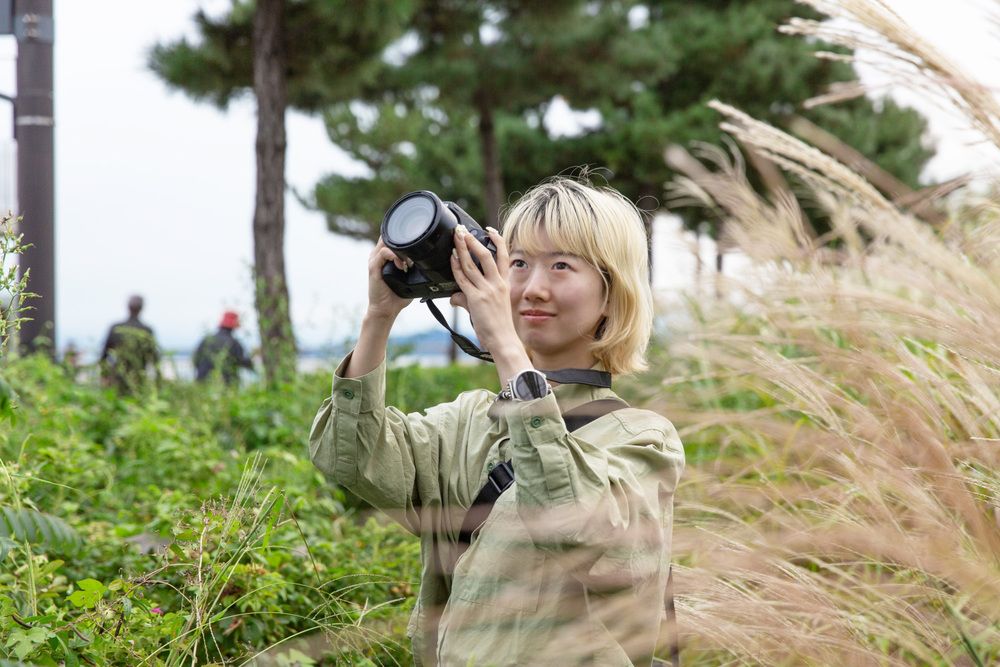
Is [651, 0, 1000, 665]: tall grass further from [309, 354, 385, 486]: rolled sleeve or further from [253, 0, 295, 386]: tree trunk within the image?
[253, 0, 295, 386]: tree trunk

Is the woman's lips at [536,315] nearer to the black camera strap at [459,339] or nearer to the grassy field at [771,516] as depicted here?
the black camera strap at [459,339]

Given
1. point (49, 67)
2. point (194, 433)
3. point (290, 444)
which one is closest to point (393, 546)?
point (290, 444)

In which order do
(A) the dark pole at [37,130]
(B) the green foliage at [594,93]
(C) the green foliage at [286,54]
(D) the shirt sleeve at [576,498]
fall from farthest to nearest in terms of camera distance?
(B) the green foliage at [594,93]
(C) the green foliage at [286,54]
(A) the dark pole at [37,130]
(D) the shirt sleeve at [576,498]

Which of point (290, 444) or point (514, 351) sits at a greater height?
point (514, 351)

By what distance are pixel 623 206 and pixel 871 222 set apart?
0.63 metres

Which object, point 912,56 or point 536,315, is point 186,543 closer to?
point 536,315

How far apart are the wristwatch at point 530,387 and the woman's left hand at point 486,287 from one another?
78 mm

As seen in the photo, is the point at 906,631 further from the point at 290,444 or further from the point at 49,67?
the point at 49,67

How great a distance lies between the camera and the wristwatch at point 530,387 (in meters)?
1.20

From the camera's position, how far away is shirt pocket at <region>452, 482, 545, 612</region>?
4.23 ft

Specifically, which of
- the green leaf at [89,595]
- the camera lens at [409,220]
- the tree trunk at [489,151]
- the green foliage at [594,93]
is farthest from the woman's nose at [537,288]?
the tree trunk at [489,151]

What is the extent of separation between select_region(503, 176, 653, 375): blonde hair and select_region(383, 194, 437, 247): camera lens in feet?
0.65

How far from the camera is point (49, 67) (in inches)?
169

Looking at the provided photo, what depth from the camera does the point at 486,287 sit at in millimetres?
1318
